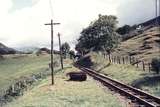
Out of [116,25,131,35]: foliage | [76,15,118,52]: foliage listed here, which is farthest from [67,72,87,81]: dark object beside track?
[116,25,131,35]: foliage

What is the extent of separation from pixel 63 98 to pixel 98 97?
9.45ft

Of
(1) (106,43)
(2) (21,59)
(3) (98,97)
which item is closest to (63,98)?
(3) (98,97)

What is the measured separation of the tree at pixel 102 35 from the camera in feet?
294

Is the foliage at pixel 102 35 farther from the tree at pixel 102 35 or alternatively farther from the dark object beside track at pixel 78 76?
the dark object beside track at pixel 78 76

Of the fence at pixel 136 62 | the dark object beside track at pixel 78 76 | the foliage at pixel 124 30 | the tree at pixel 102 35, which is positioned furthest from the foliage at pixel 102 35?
the foliage at pixel 124 30

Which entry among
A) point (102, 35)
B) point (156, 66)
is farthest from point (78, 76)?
point (102, 35)

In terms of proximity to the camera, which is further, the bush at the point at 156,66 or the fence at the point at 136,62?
the fence at the point at 136,62

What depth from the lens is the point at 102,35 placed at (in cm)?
9006

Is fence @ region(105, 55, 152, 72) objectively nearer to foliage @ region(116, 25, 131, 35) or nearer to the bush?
the bush

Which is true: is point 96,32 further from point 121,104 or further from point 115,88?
point 121,104

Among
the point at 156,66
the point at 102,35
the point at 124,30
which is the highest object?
the point at 124,30

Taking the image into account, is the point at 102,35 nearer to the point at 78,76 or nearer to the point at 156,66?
the point at 78,76

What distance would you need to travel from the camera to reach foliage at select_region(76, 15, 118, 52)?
89.5m

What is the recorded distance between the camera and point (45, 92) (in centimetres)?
4191
